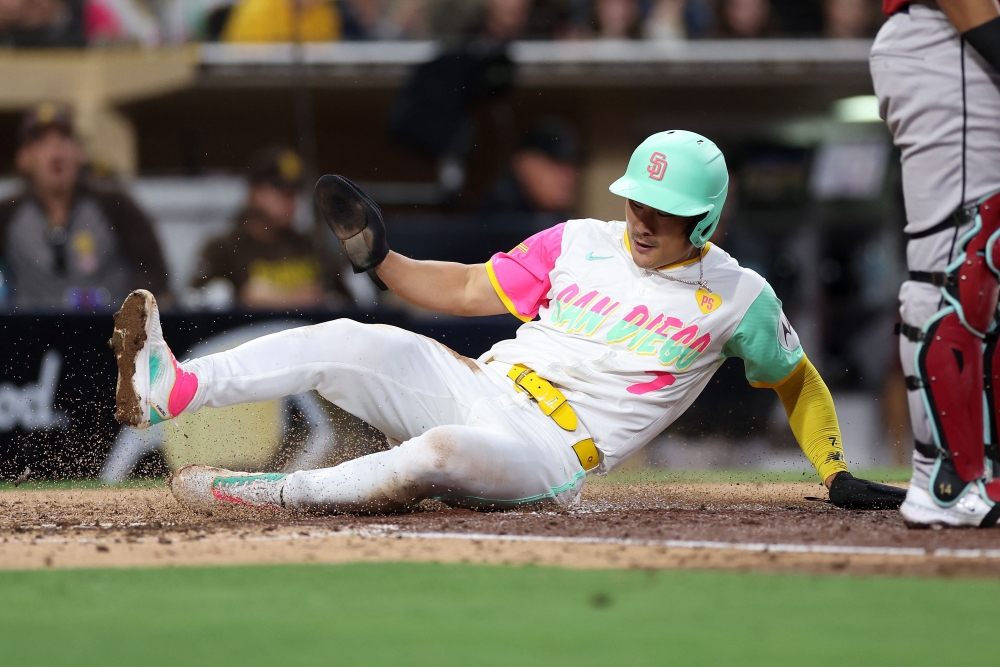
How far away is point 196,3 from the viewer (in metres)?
9.59

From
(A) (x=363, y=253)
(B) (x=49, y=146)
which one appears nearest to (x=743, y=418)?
(A) (x=363, y=253)

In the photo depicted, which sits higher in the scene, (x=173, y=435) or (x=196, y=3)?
(x=196, y=3)

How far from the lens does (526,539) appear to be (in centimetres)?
356

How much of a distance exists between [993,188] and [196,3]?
23.9 ft

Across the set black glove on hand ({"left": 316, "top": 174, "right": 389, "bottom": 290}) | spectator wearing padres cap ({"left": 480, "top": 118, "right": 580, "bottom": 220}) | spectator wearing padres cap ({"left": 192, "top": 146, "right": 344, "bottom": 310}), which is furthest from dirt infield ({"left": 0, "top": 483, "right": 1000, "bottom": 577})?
spectator wearing padres cap ({"left": 480, "top": 118, "right": 580, "bottom": 220})

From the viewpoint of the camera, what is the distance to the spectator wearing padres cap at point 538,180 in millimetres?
8344

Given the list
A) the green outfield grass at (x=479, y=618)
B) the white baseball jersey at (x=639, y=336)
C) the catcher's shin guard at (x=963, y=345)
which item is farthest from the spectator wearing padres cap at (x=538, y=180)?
the green outfield grass at (x=479, y=618)

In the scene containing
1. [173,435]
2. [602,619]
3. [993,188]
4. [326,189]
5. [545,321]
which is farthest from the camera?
[173,435]

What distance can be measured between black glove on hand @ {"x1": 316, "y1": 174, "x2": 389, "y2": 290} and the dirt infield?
0.87m

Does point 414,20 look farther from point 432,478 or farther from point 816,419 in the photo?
point 432,478

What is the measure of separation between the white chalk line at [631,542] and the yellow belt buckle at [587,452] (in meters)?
0.65

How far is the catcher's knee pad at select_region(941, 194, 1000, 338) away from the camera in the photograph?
3.63m

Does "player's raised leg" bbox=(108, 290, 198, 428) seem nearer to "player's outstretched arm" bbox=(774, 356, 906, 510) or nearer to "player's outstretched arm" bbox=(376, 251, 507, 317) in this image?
"player's outstretched arm" bbox=(376, 251, 507, 317)

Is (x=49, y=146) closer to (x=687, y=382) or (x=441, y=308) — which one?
(x=441, y=308)
